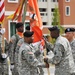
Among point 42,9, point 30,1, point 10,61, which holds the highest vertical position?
point 30,1

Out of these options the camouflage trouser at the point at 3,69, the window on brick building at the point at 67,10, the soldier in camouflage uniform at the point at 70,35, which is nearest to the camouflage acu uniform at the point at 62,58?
the soldier in camouflage uniform at the point at 70,35

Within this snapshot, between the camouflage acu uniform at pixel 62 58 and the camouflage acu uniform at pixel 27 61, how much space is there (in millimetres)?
498

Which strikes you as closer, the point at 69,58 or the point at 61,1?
the point at 69,58

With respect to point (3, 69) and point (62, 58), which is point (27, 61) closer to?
point (62, 58)

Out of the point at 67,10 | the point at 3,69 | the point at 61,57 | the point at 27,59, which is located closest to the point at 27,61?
the point at 27,59

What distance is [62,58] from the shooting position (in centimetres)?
988

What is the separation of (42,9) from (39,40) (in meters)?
48.8

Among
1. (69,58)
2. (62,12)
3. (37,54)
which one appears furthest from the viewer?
(62,12)

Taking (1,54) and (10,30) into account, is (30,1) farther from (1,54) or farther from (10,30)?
(10,30)

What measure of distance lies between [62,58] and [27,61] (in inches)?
33.9

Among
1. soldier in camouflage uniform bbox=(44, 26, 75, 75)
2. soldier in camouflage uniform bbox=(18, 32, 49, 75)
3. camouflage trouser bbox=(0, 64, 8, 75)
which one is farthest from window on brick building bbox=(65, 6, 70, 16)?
soldier in camouflage uniform bbox=(18, 32, 49, 75)

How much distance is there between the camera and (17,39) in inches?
500

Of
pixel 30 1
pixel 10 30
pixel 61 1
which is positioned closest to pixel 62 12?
pixel 61 1

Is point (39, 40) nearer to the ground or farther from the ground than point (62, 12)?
farther from the ground
